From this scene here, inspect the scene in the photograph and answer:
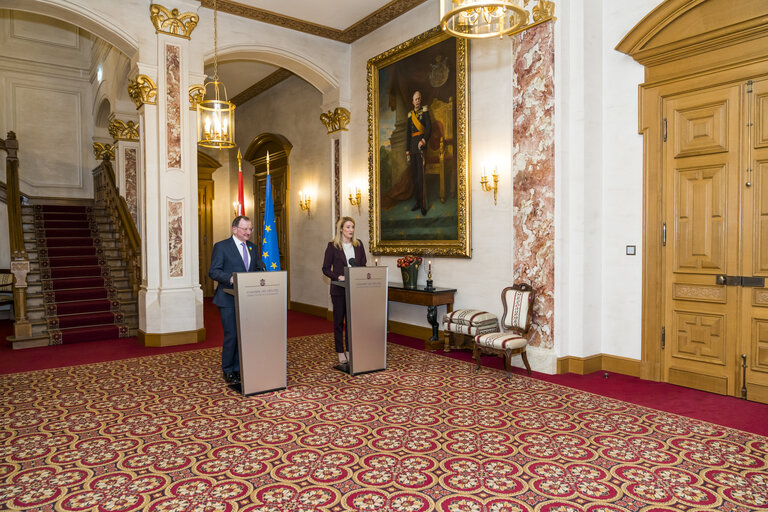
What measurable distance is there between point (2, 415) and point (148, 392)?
112 cm

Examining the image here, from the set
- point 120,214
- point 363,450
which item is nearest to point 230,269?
point 363,450

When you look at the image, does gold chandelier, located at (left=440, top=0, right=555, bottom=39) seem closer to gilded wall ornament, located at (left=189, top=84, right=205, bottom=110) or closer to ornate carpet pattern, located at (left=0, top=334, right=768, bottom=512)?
ornate carpet pattern, located at (left=0, top=334, right=768, bottom=512)

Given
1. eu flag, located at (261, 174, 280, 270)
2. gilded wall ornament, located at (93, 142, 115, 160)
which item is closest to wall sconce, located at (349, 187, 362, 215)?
eu flag, located at (261, 174, 280, 270)

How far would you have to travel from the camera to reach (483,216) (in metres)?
6.36

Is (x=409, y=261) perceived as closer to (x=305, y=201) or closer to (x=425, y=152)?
(x=425, y=152)

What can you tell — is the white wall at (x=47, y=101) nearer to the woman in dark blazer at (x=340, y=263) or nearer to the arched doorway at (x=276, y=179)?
the arched doorway at (x=276, y=179)

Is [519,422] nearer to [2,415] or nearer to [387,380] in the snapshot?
[387,380]

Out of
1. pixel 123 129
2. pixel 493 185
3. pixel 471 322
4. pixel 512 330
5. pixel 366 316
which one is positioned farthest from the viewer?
pixel 123 129

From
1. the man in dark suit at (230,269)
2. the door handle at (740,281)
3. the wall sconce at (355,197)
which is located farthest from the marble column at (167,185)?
the door handle at (740,281)

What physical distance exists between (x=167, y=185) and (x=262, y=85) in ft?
17.3

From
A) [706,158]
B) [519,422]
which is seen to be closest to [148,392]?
[519,422]

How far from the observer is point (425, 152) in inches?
280

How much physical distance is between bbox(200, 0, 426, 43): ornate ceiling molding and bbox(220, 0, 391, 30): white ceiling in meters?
0.08

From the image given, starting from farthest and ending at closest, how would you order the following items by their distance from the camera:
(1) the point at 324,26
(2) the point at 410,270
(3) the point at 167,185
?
(1) the point at 324,26, (2) the point at 410,270, (3) the point at 167,185
